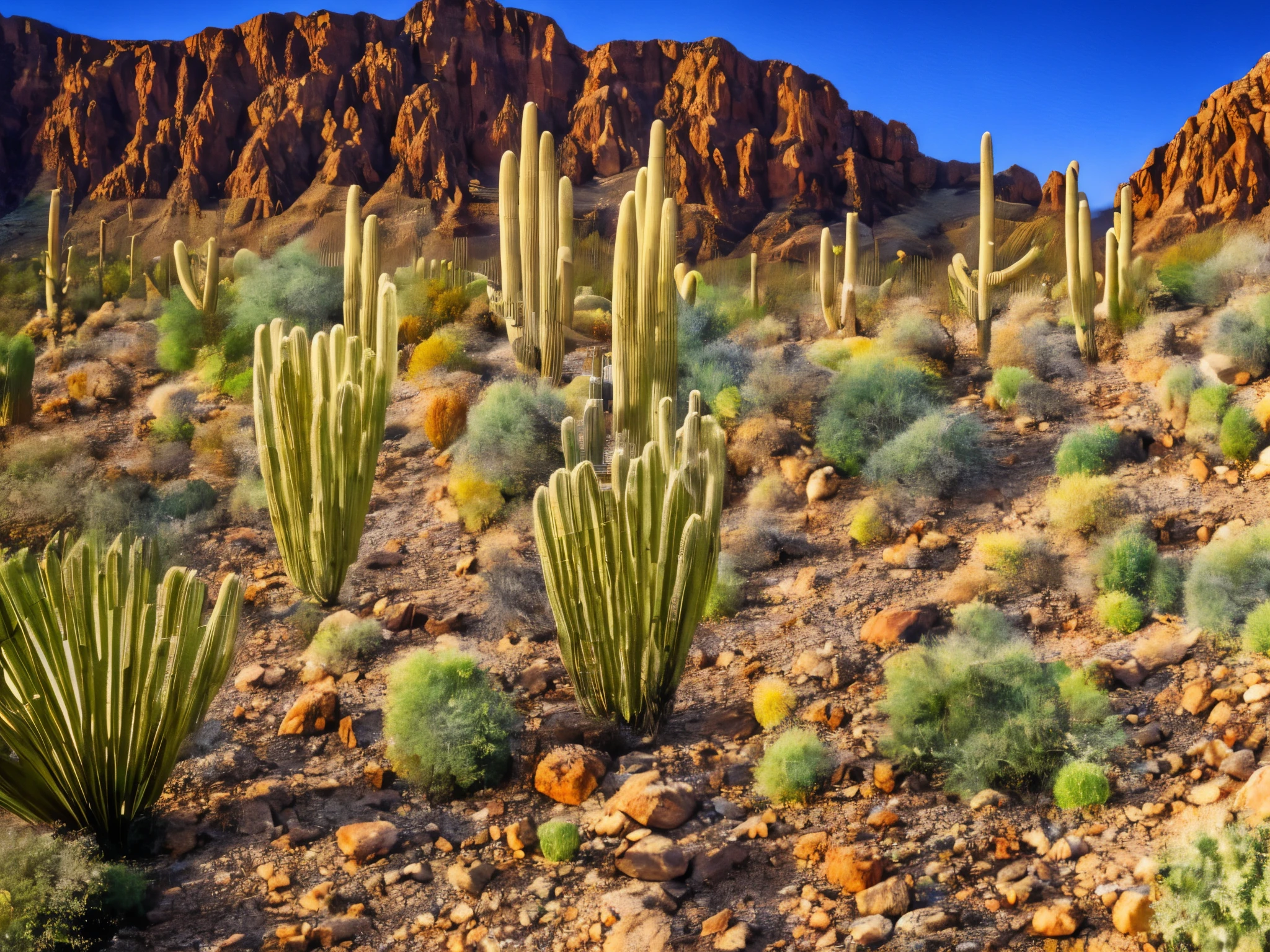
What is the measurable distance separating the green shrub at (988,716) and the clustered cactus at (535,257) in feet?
21.1

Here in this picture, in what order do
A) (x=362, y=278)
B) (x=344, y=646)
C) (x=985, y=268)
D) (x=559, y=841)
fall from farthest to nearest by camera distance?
(x=985, y=268)
(x=362, y=278)
(x=344, y=646)
(x=559, y=841)

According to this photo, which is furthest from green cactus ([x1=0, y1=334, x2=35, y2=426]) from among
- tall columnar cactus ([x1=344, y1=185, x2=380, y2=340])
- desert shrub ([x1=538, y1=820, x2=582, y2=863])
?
desert shrub ([x1=538, y1=820, x2=582, y2=863])

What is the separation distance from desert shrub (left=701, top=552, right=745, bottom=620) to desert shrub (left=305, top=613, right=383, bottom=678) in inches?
95.8

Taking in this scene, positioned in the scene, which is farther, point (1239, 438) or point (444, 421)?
point (444, 421)

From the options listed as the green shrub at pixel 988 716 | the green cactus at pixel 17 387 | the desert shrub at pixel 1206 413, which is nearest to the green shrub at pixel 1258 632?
the green shrub at pixel 988 716

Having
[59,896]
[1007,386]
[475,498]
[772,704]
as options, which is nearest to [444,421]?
[475,498]

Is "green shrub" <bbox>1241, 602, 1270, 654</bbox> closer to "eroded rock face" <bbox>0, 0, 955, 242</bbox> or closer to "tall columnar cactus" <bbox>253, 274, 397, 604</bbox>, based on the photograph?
"tall columnar cactus" <bbox>253, 274, 397, 604</bbox>

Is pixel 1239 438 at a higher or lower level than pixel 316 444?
higher

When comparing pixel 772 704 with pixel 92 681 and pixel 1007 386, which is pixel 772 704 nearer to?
pixel 92 681

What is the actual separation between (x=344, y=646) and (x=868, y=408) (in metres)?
5.85

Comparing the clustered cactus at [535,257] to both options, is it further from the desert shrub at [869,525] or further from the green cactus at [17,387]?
the green cactus at [17,387]

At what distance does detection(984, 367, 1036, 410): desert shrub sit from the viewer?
10.7 m

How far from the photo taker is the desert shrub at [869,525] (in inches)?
326

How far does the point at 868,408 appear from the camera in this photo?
10.2 m
